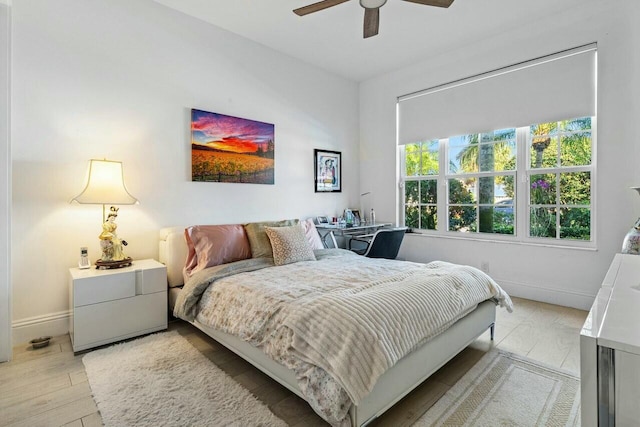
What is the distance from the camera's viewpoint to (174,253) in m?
2.96

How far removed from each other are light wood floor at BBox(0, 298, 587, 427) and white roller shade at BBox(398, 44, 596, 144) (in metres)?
2.08

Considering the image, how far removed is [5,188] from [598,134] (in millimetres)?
4897

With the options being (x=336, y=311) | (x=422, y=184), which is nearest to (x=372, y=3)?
(x=336, y=311)

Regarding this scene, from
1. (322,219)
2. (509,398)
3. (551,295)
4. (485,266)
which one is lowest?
(509,398)

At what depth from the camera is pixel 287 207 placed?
164 inches

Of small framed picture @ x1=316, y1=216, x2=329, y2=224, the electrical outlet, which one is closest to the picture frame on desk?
small framed picture @ x1=316, y1=216, x2=329, y2=224

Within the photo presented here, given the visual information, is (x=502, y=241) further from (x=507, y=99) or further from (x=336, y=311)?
(x=336, y=311)

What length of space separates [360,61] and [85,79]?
310 cm

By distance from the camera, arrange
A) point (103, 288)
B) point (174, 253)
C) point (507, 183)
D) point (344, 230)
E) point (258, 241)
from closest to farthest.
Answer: point (103, 288), point (174, 253), point (258, 241), point (507, 183), point (344, 230)

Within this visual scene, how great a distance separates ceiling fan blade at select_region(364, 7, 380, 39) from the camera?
8.56 ft

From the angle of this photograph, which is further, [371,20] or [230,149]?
[230,149]

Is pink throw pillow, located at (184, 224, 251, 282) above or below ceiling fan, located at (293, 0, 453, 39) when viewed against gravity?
below

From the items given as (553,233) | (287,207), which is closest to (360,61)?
(287,207)

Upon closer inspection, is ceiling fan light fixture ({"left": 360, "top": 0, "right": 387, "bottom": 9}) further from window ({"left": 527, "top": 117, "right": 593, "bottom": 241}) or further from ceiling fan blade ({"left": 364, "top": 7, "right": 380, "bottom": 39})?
window ({"left": 527, "top": 117, "right": 593, "bottom": 241})
